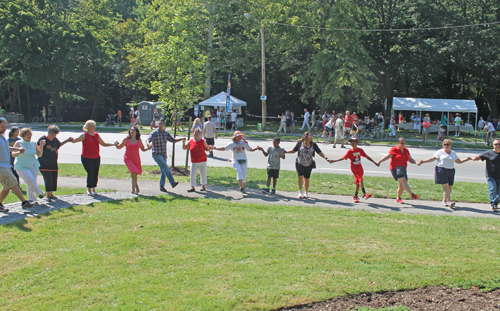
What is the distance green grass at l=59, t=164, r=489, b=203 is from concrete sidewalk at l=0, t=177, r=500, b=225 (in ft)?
1.47

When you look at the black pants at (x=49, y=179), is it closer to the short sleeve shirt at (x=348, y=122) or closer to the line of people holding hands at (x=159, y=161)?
the line of people holding hands at (x=159, y=161)

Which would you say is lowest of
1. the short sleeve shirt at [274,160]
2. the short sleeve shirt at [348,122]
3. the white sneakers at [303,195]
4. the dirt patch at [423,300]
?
the dirt patch at [423,300]

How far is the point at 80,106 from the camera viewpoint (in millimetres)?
44062

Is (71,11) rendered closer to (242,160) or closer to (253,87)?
(253,87)

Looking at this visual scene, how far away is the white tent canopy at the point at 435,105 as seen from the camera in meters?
30.9

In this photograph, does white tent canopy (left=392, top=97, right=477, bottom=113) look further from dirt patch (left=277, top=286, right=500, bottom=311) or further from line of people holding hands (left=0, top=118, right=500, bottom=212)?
dirt patch (left=277, top=286, right=500, bottom=311)

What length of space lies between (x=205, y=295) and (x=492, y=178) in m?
7.88

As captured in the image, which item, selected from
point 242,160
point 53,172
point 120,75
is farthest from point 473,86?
point 53,172

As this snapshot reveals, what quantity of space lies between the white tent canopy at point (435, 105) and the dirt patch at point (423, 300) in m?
27.7

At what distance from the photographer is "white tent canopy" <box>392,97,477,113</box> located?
3086 centimetres

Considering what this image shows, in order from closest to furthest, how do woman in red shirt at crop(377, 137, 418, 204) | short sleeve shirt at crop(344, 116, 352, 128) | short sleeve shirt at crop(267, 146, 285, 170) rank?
woman in red shirt at crop(377, 137, 418, 204), short sleeve shirt at crop(267, 146, 285, 170), short sleeve shirt at crop(344, 116, 352, 128)

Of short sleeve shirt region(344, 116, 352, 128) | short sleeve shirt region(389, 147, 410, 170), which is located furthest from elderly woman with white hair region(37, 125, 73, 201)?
short sleeve shirt region(344, 116, 352, 128)

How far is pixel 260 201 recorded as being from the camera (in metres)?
10.0

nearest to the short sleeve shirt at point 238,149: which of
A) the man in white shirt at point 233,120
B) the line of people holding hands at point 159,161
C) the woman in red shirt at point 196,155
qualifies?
the line of people holding hands at point 159,161
